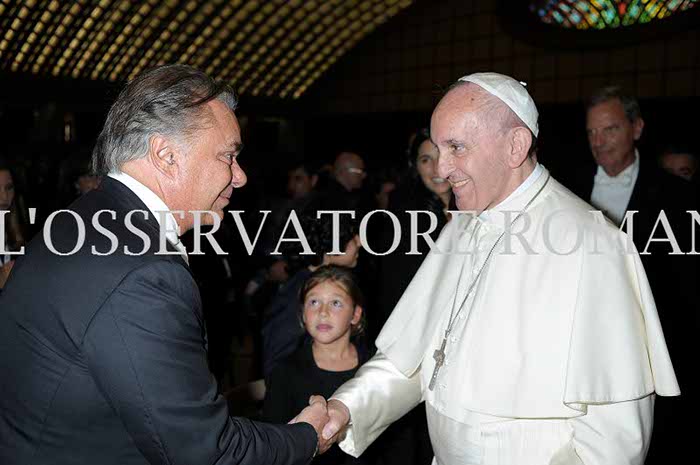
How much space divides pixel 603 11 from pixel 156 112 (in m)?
21.0

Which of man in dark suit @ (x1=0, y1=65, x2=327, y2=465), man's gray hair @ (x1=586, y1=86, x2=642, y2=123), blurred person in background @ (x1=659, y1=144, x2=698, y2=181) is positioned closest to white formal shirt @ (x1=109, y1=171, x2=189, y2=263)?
man in dark suit @ (x1=0, y1=65, x2=327, y2=465)

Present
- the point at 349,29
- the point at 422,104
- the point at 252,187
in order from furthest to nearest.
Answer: the point at 349,29 < the point at 422,104 < the point at 252,187

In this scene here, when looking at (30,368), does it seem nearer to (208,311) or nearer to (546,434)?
(546,434)

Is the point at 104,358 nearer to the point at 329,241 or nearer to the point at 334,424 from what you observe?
the point at 334,424

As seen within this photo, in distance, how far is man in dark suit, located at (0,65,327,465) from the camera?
151cm

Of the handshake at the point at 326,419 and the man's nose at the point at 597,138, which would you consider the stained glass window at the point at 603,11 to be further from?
the handshake at the point at 326,419

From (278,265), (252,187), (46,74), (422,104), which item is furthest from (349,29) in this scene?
(278,265)

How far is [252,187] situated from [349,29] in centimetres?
1838

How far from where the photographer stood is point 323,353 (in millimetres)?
3254

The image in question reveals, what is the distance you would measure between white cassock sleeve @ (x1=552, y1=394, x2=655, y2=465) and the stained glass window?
18934 millimetres

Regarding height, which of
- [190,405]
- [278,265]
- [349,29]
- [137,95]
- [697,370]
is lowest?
[697,370]

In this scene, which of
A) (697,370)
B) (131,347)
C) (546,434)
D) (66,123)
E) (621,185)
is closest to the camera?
(131,347)

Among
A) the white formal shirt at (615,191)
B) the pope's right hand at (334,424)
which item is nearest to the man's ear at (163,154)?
the pope's right hand at (334,424)

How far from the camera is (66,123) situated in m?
19.8
